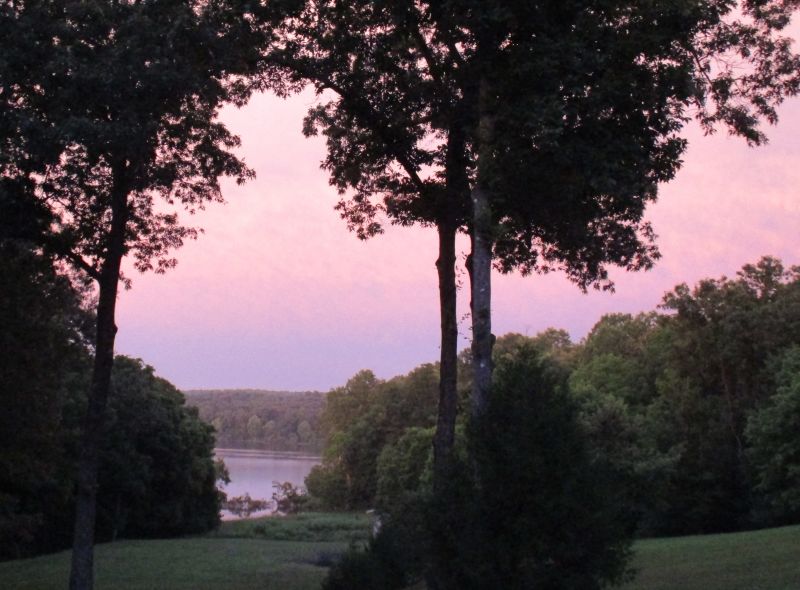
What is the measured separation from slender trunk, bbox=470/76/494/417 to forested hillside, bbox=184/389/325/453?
8376cm

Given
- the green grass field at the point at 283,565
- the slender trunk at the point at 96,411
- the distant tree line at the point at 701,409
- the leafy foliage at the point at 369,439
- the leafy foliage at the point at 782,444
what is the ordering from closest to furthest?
the slender trunk at the point at 96,411, the green grass field at the point at 283,565, the leafy foliage at the point at 782,444, the distant tree line at the point at 701,409, the leafy foliage at the point at 369,439

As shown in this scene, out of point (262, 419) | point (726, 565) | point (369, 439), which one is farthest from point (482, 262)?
point (262, 419)

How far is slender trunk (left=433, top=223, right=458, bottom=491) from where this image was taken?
18.2m

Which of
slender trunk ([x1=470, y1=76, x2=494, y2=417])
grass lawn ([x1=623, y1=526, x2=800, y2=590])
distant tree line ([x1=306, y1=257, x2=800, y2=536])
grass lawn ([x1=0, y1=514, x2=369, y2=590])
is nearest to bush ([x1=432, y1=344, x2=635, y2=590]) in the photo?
grass lawn ([x1=623, y1=526, x2=800, y2=590])

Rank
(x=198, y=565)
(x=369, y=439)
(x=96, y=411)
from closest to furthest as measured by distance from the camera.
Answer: (x=96, y=411) → (x=198, y=565) → (x=369, y=439)

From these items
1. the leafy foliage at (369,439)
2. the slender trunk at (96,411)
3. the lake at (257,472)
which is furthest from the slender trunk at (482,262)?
the lake at (257,472)

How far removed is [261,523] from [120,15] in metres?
41.5

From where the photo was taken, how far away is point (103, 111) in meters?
18.1

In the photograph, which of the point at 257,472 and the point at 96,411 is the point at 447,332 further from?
the point at 257,472

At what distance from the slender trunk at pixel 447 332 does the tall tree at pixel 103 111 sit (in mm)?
5167

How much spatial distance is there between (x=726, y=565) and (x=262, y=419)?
9198cm

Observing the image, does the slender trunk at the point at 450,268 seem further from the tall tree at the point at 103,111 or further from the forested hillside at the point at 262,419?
the forested hillside at the point at 262,419

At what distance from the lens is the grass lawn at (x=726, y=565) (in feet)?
63.1

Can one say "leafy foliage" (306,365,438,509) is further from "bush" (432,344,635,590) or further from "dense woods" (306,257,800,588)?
"bush" (432,344,635,590)
